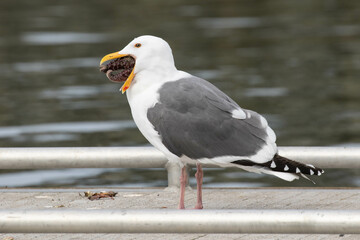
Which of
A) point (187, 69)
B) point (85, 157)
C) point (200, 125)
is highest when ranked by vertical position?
point (200, 125)

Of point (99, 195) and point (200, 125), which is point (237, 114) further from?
point (99, 195)

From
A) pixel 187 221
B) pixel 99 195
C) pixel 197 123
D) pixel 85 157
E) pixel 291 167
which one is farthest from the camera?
pixel 99 195

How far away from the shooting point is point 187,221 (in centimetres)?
413

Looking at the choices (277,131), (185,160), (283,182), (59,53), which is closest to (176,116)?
(185,160)

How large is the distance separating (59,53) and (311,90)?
7.35 meters

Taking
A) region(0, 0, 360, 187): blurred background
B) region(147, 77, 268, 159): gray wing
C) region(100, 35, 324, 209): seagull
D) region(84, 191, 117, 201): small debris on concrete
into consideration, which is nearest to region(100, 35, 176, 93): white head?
region(100, 35, 324, 209): seagull

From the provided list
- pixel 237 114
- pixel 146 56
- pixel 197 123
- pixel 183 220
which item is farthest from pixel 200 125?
pixel 183 220

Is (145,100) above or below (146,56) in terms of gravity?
below

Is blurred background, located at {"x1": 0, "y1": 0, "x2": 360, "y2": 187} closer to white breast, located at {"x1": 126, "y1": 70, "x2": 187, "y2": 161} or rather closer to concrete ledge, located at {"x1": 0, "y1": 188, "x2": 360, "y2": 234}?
white breast, located at {"x1": 126, "y1": 70, "x2": 187, "y2": 161}

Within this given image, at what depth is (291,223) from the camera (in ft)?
13.6

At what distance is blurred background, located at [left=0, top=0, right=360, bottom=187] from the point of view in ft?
42.8

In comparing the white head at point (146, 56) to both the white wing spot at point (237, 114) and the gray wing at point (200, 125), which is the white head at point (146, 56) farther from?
the white wing spot at point (237, 114)

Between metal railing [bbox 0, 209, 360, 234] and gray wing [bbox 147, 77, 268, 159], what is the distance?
1291mm

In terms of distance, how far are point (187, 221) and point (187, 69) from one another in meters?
15.7
